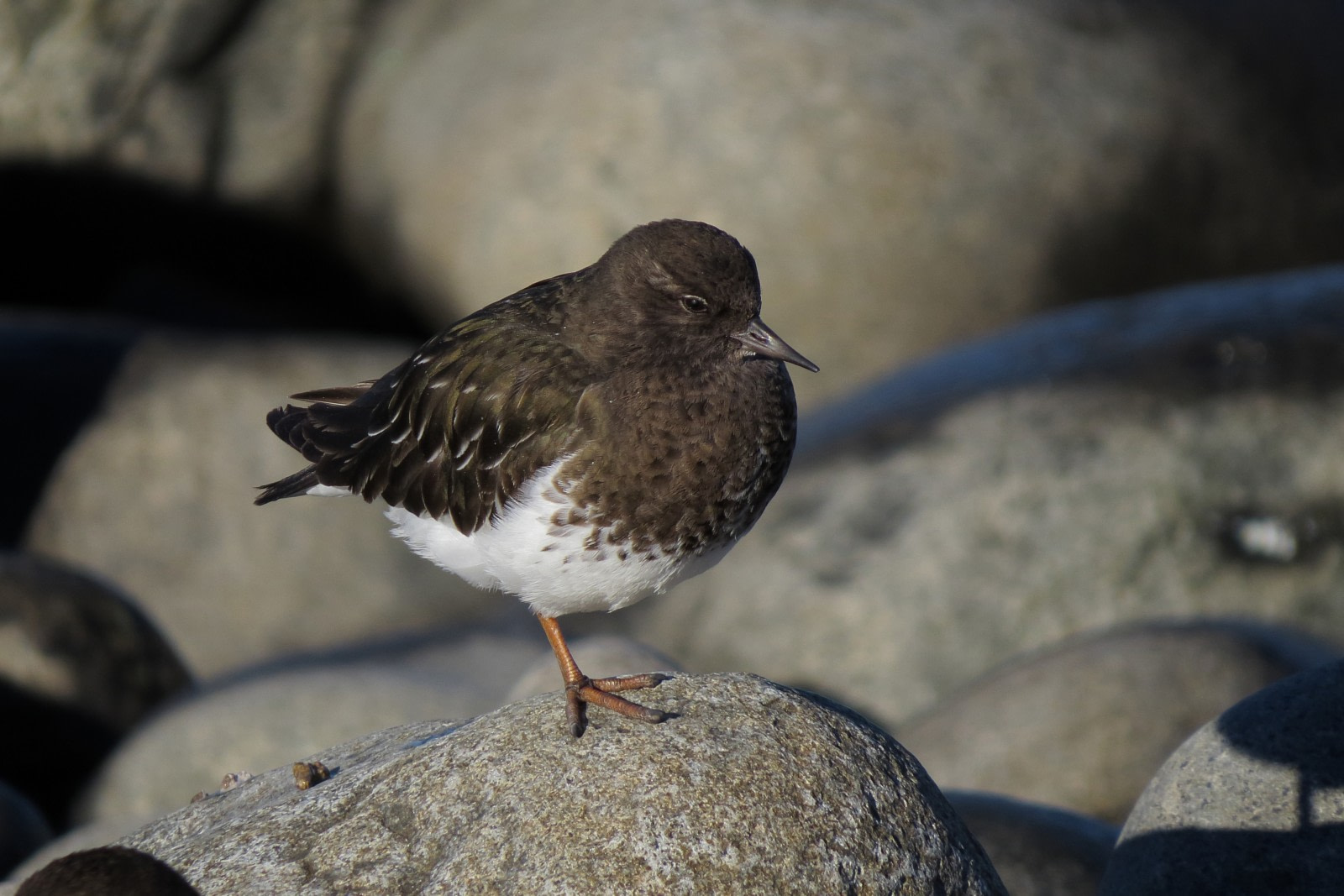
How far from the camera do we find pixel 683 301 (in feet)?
16.9

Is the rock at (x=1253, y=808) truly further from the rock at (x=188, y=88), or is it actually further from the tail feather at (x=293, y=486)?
the rock at (x=188, y=88)

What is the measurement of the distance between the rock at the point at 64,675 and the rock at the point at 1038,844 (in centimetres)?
511

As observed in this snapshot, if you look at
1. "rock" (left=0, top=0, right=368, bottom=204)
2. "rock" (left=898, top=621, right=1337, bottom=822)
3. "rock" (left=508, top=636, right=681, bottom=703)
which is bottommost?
"rock" (left=898, top=621, right=1337, bottom=822)

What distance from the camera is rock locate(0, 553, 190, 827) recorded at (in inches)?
358

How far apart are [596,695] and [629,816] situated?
503 millimetres

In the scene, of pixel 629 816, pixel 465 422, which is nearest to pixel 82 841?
pixel 465 422

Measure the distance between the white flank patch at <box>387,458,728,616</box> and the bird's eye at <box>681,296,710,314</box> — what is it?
62cm

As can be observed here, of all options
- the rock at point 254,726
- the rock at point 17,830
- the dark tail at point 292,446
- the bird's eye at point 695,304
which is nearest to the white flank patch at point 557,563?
the bird's eye at point 695,304

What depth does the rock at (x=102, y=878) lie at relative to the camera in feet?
13.4

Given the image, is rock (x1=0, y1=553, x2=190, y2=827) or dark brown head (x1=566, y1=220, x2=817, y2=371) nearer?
dark brown head (x1=566, y1=220, x2=817, y2=371)

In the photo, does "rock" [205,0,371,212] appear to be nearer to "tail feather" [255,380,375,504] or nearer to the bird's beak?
"tail feather" [255,380,375,504]

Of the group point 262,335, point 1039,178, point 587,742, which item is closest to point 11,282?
point 262,335

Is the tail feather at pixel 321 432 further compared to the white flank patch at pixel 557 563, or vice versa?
the tail feather at pixel 321 432

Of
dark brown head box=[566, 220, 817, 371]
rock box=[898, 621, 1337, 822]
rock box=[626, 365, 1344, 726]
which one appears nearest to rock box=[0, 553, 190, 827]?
rock box=[626, 365, 1344, 726]
